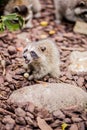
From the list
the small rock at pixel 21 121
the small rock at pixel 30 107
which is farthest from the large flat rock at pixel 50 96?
the small rock at pixel 21 121

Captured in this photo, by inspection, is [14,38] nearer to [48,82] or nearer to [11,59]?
[11,59]

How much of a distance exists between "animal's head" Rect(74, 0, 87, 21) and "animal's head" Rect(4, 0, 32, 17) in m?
0.91

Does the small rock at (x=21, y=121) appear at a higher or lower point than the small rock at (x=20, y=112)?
lower

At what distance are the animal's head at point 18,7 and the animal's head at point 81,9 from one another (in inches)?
35.8

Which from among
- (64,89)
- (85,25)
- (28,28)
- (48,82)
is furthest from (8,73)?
(85,25)

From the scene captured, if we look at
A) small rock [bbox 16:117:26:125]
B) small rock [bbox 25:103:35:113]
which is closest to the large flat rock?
small rock [bbox 25:103:35:113]

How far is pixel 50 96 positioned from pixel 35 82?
2.22 feet

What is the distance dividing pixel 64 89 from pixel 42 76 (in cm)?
65

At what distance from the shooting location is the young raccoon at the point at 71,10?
6.81 metres

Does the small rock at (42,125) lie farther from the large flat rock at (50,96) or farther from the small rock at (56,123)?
the large flat rock at (50,96)

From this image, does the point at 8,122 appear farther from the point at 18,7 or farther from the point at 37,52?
Answer: the point at 18,7

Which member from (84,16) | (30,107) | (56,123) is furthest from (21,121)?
(84,16)

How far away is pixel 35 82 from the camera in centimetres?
512

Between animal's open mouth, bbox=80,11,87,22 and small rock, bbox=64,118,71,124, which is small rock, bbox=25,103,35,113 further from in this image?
animal's open mouth, bbox=80,11,87,22
